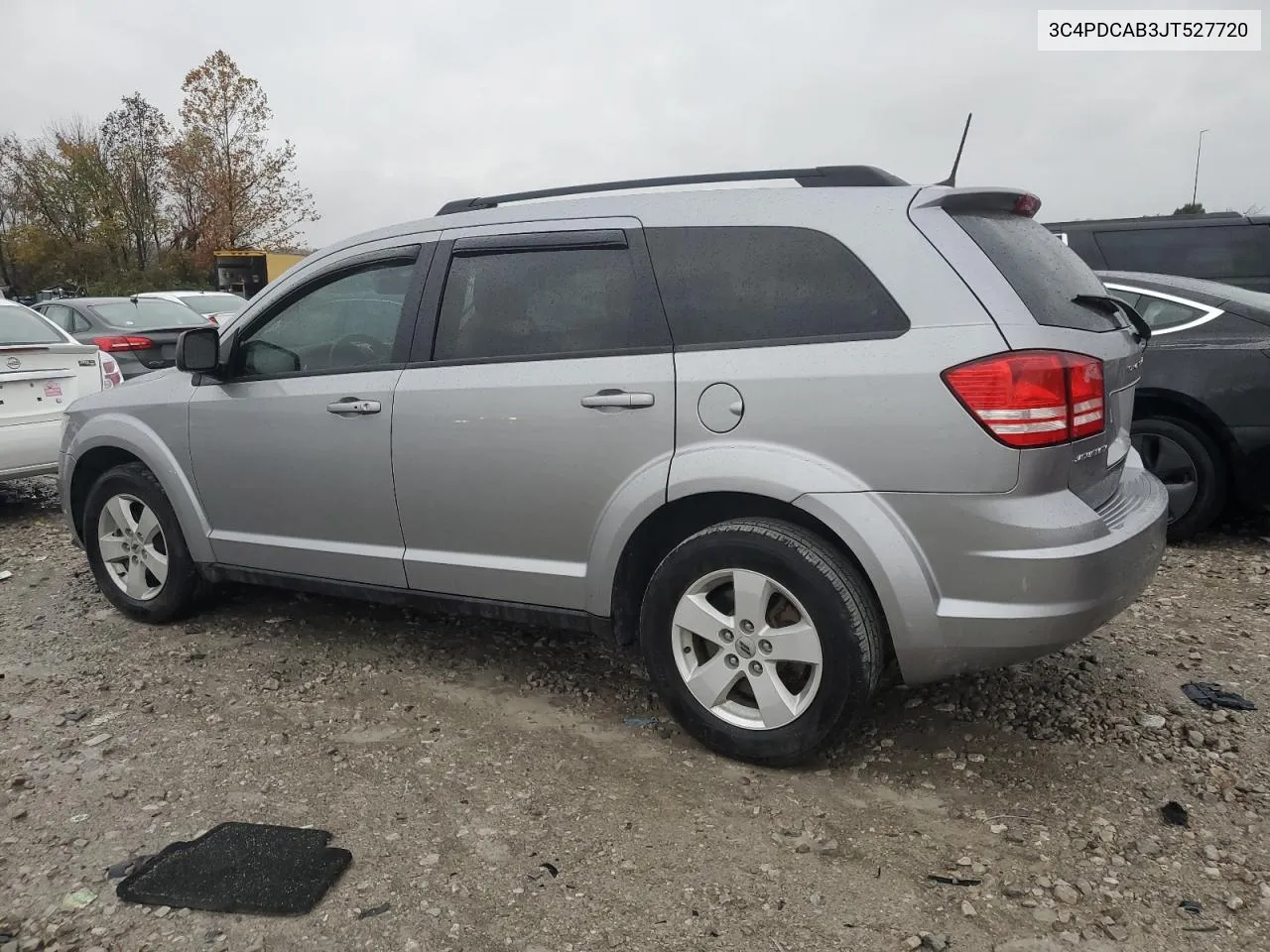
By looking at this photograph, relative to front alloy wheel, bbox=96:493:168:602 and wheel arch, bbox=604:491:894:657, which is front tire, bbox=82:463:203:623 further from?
wheel arch, bbox=604:491:894:657

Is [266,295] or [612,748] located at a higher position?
[266,295]

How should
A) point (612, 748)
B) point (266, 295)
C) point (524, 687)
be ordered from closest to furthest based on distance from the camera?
point (612, 748) < point (524, 687) < point (266, 295)

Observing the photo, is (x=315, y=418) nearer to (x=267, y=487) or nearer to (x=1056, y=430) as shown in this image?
(x=267, y=487)

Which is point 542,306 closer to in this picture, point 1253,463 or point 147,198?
point 1253,463

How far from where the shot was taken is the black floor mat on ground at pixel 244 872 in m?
2.59

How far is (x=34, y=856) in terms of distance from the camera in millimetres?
2832

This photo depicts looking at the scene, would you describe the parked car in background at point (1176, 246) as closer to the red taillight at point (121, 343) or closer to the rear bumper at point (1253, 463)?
the rear bumper at point (1253, 463)

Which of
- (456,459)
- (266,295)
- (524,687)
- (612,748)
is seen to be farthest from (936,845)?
(266,295)

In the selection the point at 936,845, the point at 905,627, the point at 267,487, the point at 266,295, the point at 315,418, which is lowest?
the point at 936,845

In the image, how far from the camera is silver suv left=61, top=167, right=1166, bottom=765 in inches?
111

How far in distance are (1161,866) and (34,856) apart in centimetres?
308

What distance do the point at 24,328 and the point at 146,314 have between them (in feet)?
14.9

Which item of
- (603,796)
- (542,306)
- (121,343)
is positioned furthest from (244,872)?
(121,343)

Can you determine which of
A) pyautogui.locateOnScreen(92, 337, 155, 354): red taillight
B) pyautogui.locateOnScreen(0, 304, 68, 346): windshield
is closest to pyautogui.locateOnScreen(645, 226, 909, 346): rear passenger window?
pyautogui.locateOnScreen(0, 304, 68, 346): windshield
